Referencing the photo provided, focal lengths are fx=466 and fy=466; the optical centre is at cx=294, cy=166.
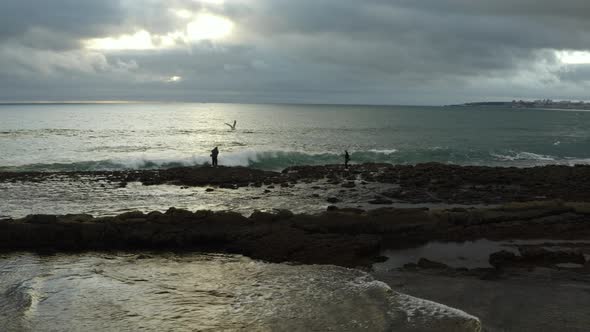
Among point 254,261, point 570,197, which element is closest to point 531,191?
point 570,197

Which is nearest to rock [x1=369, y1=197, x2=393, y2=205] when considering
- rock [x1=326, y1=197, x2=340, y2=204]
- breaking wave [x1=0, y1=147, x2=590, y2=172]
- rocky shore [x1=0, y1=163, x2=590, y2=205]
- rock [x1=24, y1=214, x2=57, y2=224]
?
rocky shore [x1=0, y1=163, x2=590, y2=205]

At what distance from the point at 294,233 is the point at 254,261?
5.81 ft

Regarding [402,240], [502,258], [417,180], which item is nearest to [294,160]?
[417,180]

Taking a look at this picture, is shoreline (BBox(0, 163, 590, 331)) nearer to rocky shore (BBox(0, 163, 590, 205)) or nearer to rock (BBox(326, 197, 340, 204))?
rock (BBox(326, 197, 340, 204))

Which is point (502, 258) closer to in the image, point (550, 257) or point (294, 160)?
point (550, 257)

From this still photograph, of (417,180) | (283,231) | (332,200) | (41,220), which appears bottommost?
(332,200)

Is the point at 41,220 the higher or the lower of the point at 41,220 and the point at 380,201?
the higher

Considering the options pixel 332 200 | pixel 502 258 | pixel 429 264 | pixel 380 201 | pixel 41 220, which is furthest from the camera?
pixel 332 200

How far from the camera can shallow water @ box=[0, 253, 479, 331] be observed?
323 inches

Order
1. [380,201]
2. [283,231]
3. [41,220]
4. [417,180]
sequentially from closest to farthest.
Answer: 1. [283,231]
2. [41,220]
3. [380,201]
4. [417,180]

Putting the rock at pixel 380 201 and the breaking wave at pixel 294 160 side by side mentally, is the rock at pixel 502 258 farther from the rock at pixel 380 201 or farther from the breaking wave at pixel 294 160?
the breaking wave at pixel 294 160

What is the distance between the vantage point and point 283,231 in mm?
13438

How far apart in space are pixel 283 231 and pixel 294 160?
28.4 metres

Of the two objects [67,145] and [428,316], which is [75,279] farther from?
[67,145]
